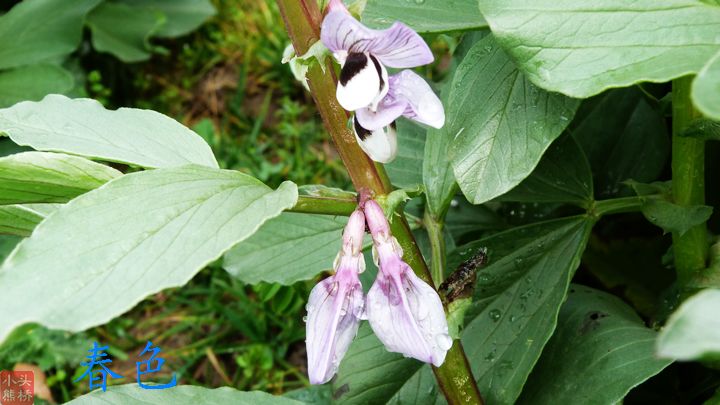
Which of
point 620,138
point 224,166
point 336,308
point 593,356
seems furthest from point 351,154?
point 224,166

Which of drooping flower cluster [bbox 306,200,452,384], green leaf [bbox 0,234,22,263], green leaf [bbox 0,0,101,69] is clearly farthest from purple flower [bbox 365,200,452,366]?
green leaf [bbox 0,0,101,69]

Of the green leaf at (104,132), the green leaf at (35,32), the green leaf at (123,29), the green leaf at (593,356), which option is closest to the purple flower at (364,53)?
the green leaf at (104,132)

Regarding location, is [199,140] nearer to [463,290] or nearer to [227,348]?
[463,290]

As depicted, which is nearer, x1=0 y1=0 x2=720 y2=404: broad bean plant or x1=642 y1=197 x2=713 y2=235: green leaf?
x1=0 y1=0 x2=720 y2=404: broad bean plant

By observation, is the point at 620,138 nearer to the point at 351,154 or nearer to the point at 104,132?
the point at 351,154

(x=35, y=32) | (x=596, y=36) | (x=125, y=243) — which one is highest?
(x=596, y=36)

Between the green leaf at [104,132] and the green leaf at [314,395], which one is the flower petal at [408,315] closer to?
the green leaf at [104,132]

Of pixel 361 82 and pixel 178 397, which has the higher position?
pixel 361 82

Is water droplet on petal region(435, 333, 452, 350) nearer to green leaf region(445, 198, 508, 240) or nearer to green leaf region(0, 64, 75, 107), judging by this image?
green leaf region(445, 198, 508, 240)
